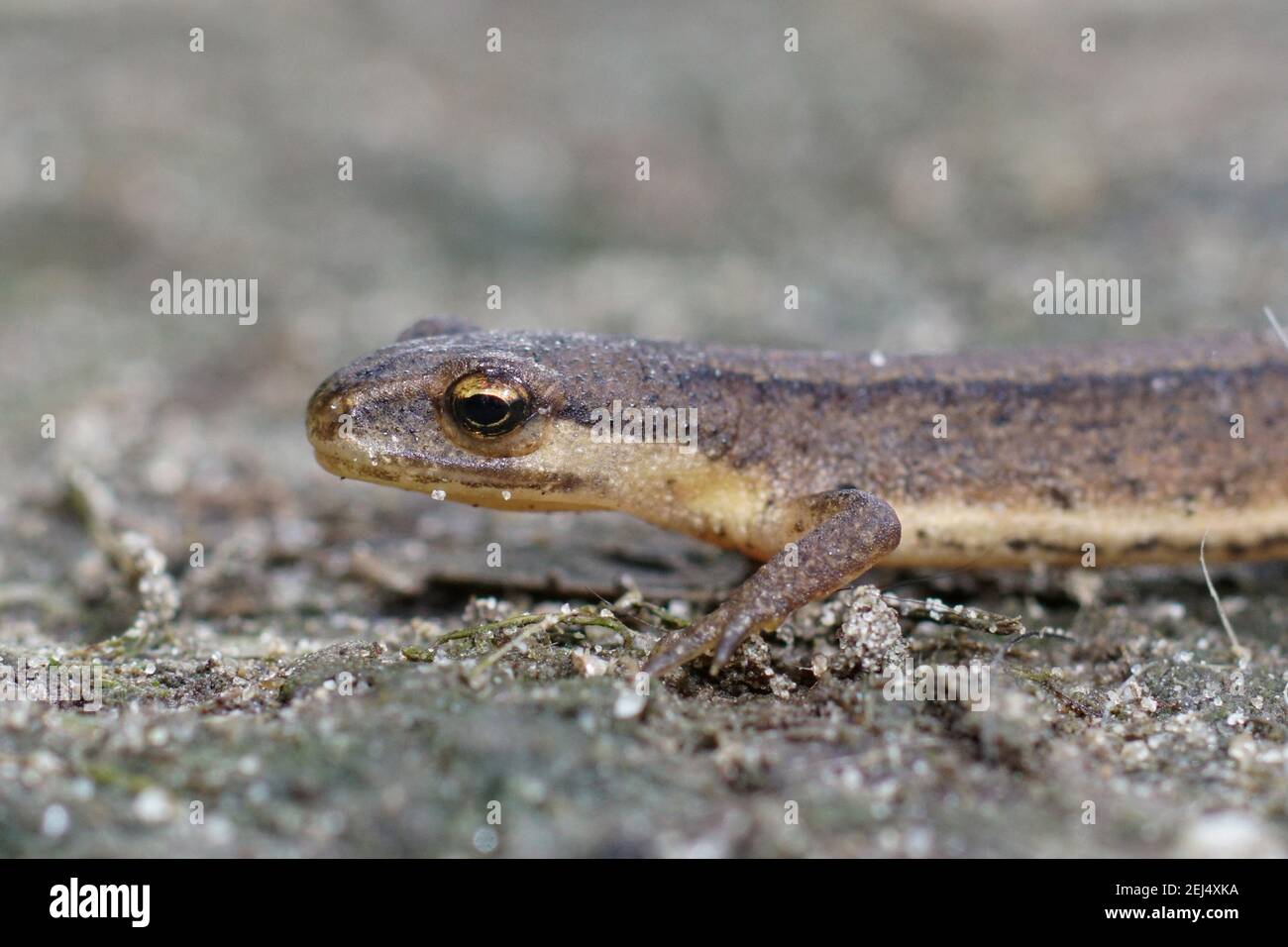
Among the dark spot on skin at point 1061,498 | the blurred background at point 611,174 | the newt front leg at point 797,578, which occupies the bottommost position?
the newt front leg at point 797,578

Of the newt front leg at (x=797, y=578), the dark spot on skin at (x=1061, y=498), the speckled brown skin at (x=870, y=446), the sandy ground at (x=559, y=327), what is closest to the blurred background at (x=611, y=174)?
the sandy ground at (x=559, y=327)

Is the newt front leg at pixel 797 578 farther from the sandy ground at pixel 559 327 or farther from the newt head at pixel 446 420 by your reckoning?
the newt head at pixel 446 420

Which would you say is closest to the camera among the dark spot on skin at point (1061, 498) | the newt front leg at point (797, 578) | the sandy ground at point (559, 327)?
the sandy ground at point (559, 327)

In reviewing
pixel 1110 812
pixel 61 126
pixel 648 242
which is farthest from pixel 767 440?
pixel 61 126

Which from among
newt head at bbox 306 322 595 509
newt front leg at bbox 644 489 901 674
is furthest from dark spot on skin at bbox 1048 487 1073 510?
newt head at bbox 306 322 595 509

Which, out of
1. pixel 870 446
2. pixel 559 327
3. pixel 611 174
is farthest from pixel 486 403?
pixel 611 174

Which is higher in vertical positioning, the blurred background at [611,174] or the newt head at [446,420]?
the blurred background at [611,174]

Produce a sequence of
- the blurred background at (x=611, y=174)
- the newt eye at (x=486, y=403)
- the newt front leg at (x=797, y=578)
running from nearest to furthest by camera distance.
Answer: the newt front leg at (x=797, y=578), the newt eye at (x=486, y=403), the blurred background at (x=611, y=174)
